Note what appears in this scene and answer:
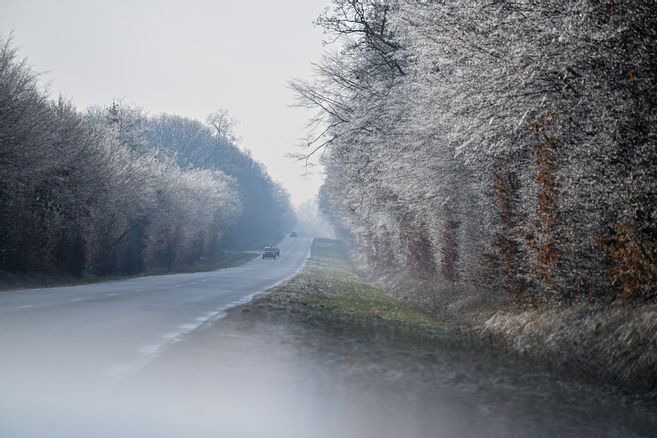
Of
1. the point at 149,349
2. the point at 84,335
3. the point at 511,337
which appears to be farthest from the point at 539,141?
the point at 84,335

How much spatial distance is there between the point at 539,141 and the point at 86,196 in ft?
95.4

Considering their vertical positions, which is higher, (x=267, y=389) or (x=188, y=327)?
(x=188, y=327)

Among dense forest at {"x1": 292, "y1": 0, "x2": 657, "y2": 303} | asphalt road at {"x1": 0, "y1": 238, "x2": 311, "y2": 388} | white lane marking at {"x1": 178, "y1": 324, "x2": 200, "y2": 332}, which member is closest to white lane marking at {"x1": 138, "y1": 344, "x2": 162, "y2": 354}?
asphalt road at {"x1": 0, "y1": 238, "x2": 311, "y2": 388}

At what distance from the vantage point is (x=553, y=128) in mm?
12961

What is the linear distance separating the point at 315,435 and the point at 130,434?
4.88 ft

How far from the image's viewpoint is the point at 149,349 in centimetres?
996

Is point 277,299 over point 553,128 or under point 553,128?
under

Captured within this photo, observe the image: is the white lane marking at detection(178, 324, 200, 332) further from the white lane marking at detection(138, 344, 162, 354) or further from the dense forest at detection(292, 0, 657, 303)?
the dense forest at detection(292, 0, 657, 303)

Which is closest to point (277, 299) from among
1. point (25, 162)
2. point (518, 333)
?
point (518, 333)

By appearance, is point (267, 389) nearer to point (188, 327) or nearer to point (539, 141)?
point (188, 327)

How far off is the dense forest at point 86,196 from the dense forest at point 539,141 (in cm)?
1519

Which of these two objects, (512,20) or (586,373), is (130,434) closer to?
(586,373)

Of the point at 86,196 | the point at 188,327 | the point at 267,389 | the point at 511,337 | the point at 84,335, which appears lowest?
the point at 511,337

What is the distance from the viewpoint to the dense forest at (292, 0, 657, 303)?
10.1m
